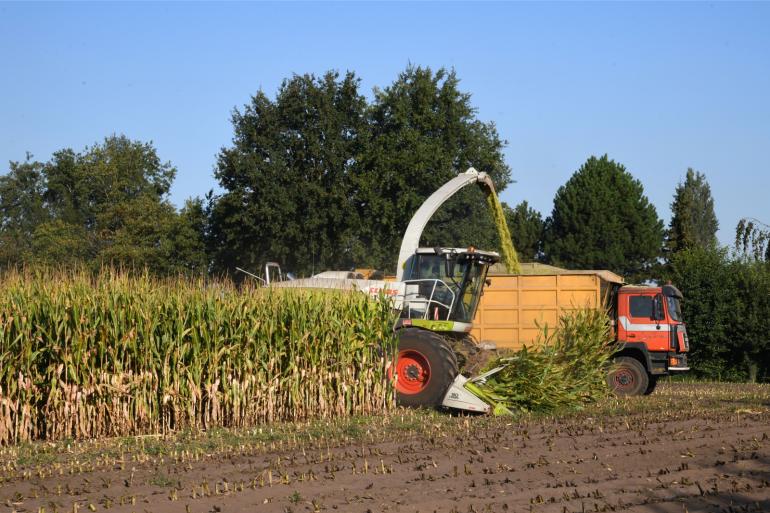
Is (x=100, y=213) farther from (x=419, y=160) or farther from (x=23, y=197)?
(x=419, y=160)

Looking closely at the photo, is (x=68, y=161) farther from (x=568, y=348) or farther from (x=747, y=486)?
(x=747, y=486)

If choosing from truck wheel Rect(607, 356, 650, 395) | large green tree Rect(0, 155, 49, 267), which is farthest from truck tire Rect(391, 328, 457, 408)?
large green tree Rect(0, 155, 49, 267)

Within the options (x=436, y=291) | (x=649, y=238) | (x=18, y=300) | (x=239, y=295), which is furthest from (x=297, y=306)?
(x=649, y=238)

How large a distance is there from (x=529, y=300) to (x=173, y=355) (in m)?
9.67

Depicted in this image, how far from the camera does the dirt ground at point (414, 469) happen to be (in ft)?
27.1

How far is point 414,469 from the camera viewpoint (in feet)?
32.6

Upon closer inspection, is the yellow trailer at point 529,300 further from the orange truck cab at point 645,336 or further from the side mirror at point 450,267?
the side mirror at point 450,267

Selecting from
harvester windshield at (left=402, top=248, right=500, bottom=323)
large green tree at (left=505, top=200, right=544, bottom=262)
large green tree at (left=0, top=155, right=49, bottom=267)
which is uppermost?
large green tree at (left=0, top=155, right=49, bottom=267)

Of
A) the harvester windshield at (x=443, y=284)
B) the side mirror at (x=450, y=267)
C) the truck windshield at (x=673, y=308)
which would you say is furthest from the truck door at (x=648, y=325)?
the side mirror at (x=450, y=267)

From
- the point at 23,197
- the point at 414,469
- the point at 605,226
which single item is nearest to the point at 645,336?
the point at 414,469

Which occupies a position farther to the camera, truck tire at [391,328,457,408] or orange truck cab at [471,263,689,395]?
orange truck cab at [471,263,689,395]

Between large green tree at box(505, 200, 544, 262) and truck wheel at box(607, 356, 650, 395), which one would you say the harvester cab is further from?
large green tree at box(505, 200, 544, 262)

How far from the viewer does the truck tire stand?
15648 mm

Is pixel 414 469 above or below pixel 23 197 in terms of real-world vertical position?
below
